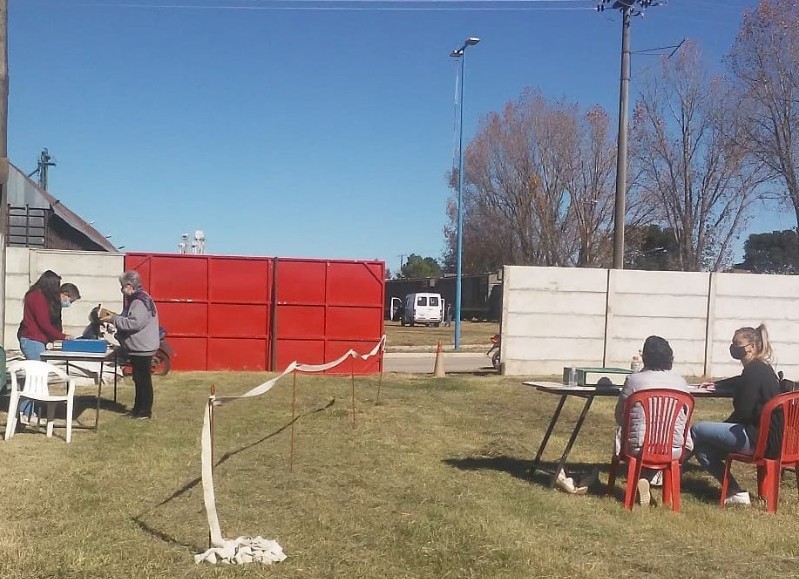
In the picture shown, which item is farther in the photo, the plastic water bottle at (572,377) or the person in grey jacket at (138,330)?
the person in grey jacket at (138,330)

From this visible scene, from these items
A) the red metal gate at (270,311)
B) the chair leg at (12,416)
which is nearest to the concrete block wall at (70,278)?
the red metal gate at (270,311)

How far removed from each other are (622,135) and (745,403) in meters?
13.4

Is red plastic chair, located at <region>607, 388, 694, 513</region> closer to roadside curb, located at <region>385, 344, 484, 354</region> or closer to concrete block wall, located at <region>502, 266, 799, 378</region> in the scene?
concrete block wall, located at <region>502, 266, 799, 378</region>

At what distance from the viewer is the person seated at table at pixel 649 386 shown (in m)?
6.29

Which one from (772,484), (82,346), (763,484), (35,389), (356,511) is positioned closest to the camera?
(356,511)

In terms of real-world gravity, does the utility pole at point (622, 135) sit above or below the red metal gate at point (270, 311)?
above

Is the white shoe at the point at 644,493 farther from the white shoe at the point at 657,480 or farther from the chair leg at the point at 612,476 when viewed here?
the white shoe at the point at 657,480

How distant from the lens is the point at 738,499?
21.8 feet

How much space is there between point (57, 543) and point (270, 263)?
11.8m

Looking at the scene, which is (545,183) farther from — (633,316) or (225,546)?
(225,546)

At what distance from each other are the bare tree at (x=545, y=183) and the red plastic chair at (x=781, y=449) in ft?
107

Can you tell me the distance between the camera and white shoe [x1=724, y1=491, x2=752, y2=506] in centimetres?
662

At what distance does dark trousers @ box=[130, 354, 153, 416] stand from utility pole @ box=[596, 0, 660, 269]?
1188cm

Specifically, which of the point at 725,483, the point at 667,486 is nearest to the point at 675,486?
the point at 667,486
